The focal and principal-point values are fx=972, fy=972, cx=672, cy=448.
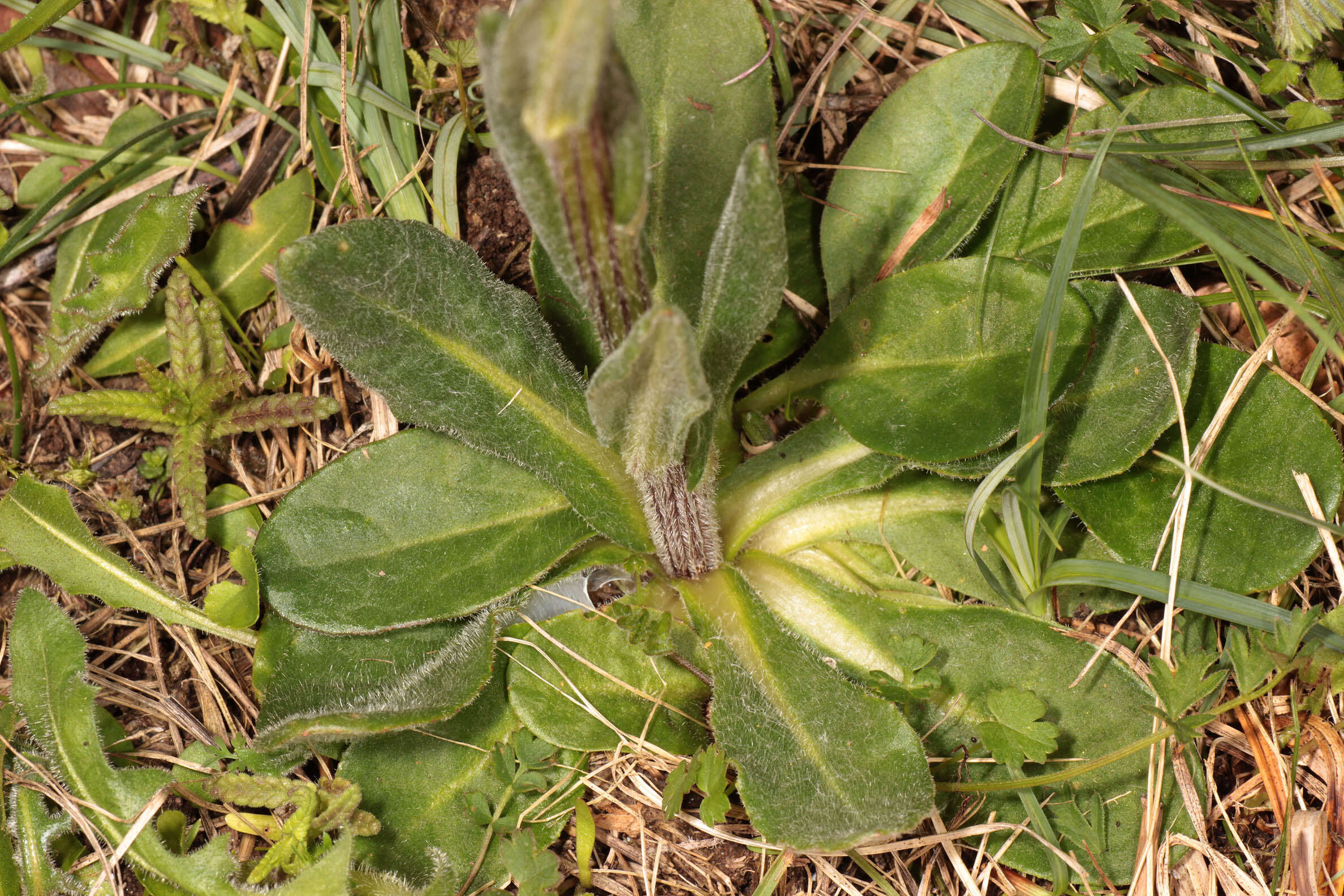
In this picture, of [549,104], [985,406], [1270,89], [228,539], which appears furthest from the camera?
[228,539]

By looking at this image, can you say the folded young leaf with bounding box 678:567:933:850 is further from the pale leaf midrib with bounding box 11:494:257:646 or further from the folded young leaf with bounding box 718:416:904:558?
the pale leaf midrib with bounding box 11:494:257:646

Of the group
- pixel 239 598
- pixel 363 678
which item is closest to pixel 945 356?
pixel 363 678

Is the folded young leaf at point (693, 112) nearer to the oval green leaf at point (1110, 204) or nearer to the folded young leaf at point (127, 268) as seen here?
the oval green leaf at point (1110, 204)

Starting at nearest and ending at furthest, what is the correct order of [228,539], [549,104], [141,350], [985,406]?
1. [549,104]
2. [985,406]
3. [228,539]
4. [141,350]

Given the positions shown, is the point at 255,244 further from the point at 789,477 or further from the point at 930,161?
the point at 930,161

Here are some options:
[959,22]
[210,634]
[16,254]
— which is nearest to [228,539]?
[210,634]

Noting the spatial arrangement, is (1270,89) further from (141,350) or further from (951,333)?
(141,350)

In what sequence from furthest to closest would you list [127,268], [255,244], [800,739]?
[255,244]
[127,268]
[800,739]
